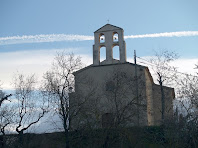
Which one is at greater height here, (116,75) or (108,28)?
(108,28)

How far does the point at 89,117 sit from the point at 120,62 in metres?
12.0

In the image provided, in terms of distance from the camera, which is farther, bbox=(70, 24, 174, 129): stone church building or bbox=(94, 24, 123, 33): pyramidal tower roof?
bbox=(94, 24, 123, 33): pyramidal tower roof

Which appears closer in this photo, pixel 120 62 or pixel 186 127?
pixel 186 127

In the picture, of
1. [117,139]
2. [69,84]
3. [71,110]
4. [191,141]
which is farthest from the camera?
[69,84]

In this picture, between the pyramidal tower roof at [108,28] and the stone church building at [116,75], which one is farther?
the pyramidal tower roof at [108,28]

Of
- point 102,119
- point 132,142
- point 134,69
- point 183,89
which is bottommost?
point 132,142

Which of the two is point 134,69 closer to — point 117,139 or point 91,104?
point 91,104

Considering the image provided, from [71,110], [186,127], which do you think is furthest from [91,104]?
[186,127]

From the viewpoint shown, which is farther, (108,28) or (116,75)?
(108,28)

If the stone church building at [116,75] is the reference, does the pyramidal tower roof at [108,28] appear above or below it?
above

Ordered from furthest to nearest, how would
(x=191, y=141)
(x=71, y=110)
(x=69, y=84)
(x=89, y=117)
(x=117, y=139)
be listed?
1. (x=69, y=84)
2. (x=71, y=110)
3. (x=89, y=117)
4. (x=117, y=139)
5. (x=191, y=141)

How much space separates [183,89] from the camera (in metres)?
17.4

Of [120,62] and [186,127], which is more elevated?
[120,62]

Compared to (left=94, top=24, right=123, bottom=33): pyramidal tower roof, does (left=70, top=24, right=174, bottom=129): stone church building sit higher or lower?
lower
